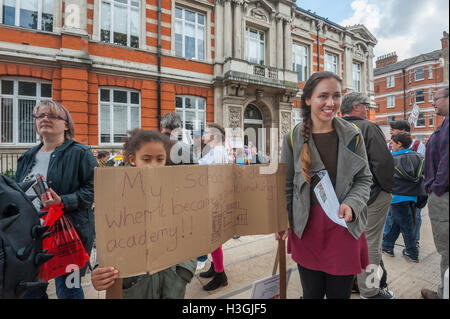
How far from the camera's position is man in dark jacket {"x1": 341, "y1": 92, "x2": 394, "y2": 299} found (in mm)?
1975

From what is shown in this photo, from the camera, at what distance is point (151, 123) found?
9148 mm

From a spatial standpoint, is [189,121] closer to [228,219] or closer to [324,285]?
[228,219]

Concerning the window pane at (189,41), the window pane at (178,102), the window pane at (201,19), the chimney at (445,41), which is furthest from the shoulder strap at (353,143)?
the window pane at (201,19)

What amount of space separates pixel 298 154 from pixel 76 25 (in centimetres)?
968

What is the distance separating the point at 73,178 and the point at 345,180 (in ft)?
6.46

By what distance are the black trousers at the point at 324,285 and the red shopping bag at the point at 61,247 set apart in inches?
64.0

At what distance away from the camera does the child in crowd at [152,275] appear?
49.2 inches

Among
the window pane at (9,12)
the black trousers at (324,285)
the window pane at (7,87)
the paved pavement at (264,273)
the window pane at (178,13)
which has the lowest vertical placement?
the paved pavement at (264,273)

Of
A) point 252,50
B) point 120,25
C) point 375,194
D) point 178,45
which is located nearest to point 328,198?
point 375,194

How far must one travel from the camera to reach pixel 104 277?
94 cm

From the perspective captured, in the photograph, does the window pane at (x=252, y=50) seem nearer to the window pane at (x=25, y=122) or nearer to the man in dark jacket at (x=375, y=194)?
the window pane at (x=25, y=122)

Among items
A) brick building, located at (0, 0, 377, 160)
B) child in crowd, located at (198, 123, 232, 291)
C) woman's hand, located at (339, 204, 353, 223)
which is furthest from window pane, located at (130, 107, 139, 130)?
woman's hand, located at (339, 204, 353, 223)
